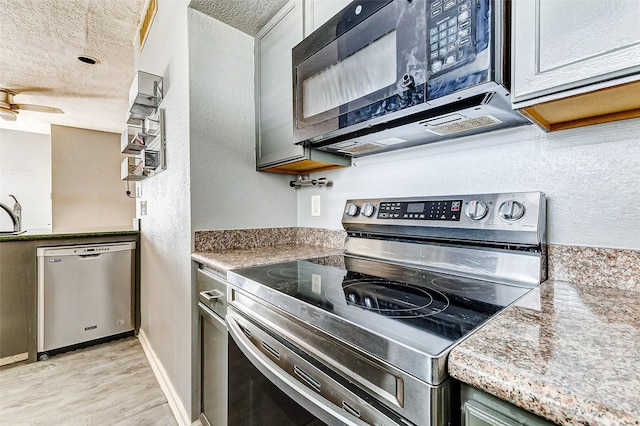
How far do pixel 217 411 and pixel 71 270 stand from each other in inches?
77.7

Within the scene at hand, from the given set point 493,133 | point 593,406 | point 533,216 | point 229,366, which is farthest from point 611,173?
point 229,366

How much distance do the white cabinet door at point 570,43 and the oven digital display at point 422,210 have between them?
1.48 feet

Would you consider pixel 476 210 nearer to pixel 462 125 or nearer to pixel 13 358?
pixel 462 125

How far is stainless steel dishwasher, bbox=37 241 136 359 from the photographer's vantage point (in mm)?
2328

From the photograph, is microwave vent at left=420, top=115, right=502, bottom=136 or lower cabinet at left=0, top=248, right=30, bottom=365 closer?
microwave vent at left=420, top=115, right=502, bottom=136

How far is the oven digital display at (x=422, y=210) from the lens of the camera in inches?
42.9

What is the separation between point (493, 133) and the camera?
1060mm

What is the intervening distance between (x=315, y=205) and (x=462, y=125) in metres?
0.98

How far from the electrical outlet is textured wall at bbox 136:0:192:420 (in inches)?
27.7

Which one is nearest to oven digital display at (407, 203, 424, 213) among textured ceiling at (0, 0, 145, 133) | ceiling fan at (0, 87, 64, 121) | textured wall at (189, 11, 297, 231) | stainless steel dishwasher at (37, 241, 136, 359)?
textured wall at (189, 11, 297, 231)

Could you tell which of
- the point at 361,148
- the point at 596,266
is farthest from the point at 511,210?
the point at 361,148

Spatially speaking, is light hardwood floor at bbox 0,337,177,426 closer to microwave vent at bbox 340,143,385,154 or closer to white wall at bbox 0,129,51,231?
microwave vent at bbox 340,143,385,154

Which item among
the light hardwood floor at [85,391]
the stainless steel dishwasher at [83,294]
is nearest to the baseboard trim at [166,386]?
the light hardwood floor at [85,391]

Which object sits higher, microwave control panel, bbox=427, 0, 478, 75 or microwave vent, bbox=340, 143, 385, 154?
microwave control panel, bbox=427, 0, 478, 75
